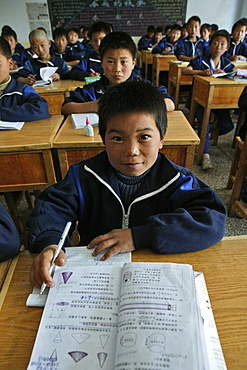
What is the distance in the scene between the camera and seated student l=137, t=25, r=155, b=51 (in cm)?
720

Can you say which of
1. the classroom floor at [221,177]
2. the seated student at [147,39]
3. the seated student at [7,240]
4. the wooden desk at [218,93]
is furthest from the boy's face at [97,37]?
the seated student at [147,39]

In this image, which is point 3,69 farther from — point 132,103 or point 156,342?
point 156,342

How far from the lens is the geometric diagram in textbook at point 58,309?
500 millimetres

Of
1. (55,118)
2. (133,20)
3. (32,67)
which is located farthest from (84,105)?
(133,20)

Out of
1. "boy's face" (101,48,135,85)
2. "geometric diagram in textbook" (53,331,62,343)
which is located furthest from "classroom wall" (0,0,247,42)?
"geometric diagram in textbook" (53,331,62,343)

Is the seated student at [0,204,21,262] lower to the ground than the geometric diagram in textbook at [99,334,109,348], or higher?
lower

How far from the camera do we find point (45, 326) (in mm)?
483

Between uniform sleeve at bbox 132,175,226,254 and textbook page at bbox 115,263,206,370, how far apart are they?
10 cm

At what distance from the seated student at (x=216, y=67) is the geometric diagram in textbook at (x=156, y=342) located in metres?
2.48

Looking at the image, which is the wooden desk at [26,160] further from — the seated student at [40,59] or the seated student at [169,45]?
the seated student at [169,45]

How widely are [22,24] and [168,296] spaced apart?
358 inches

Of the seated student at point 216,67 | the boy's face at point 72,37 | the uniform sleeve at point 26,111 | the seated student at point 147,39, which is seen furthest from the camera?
the seated student at point 147,39

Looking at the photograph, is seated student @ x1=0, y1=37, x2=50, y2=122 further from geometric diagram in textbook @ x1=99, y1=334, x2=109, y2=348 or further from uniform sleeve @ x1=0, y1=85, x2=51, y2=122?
geometric diagram in textbook @ x1=99, y1=334, x2=109, y2=348

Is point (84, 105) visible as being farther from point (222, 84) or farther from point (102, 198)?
point (222, 84)
